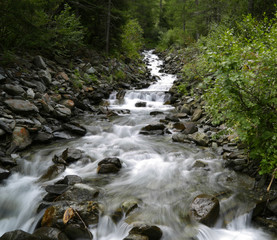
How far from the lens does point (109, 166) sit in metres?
5.56

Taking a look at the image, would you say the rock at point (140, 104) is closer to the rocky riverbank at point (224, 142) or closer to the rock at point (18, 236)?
the rocky riverbank at point (224, 142)

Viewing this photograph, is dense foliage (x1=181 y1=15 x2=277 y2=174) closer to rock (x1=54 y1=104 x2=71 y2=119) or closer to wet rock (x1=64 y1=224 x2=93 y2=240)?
wet rock (x1=64 y1=224 x2=93 y2=240)

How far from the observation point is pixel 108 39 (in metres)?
15.4

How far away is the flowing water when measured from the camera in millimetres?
3838

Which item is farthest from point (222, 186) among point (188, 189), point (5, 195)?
point (5, 195)

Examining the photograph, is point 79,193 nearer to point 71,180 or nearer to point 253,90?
point 71,180

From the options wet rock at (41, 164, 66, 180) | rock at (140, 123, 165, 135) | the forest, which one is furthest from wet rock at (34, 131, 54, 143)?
rock at (140, 123, 165, 135)

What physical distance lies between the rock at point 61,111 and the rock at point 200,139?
4.71m

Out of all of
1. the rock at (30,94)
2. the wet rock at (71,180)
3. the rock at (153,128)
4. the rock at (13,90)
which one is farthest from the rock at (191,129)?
the rock at (13,90)

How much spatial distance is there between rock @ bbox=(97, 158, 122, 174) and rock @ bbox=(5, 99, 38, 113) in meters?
3.32

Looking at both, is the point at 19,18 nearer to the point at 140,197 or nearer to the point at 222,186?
the point at 140,197

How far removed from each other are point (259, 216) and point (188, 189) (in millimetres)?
1409

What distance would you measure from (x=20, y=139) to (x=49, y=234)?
3692 mm

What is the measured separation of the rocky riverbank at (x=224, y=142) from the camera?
157 inches
